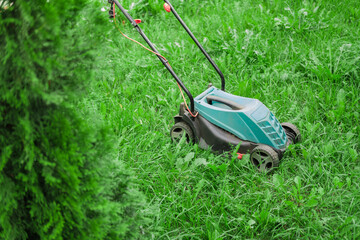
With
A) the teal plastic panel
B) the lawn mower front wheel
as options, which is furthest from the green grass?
the teal plastic panel

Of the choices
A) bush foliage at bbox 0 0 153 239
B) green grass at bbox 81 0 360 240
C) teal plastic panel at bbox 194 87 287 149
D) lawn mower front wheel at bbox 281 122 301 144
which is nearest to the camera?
bush foliage at bbox 0 0 153 239

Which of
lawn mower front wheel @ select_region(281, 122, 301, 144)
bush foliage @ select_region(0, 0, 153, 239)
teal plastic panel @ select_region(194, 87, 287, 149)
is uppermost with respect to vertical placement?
bush foliage @ select_region(0, 0, 153, 239)

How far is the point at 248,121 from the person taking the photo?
2.37 metres

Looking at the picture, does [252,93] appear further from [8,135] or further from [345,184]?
[8,135]

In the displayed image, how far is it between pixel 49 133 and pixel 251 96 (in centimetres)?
226

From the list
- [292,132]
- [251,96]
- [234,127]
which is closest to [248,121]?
[234,127]

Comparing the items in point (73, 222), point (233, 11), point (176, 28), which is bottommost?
point (233, 11)

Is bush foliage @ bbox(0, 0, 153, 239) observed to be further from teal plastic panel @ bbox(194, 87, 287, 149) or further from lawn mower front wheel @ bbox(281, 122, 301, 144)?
lawn mower front wheel @ bbox(281, 122, 301, 144)

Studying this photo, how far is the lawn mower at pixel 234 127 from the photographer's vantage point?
2385 millimetres

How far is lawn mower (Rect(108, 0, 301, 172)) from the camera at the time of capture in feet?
7.82

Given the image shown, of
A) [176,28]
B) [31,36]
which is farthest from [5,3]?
[176,28]

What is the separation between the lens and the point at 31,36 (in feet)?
3.82

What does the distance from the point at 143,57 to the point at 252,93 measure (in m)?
1.32

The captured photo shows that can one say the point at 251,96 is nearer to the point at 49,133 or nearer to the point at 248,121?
the point at 248,121
